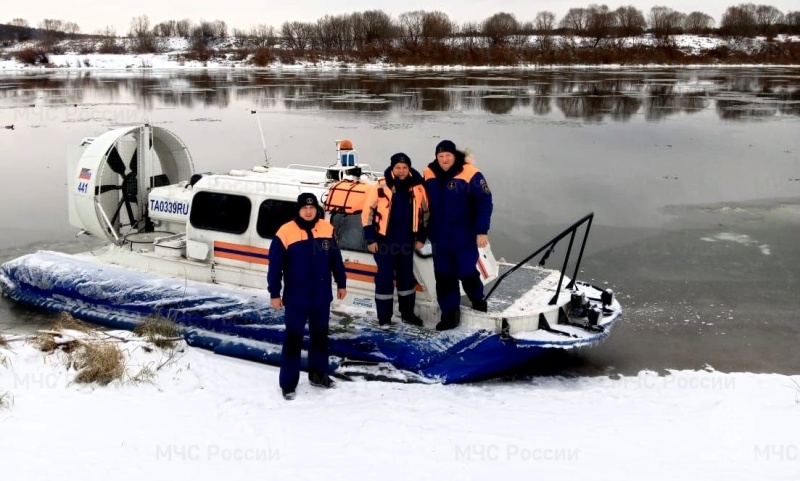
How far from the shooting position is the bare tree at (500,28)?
212 feet

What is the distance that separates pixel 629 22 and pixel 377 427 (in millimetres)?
74848

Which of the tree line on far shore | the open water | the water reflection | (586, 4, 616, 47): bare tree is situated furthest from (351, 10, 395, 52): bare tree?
the open water

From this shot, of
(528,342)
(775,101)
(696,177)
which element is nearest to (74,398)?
(528,342)

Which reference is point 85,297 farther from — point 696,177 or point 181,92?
point 181,92

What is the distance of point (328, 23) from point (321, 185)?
6589 cm

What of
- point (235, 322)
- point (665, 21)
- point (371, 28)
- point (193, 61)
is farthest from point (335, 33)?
point (235, 322)

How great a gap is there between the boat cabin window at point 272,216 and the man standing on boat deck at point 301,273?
1182 millimetres

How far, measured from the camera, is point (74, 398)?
4031mm

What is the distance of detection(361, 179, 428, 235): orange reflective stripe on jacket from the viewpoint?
4.75 m

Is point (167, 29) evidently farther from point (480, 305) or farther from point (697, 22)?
point (480, 305)

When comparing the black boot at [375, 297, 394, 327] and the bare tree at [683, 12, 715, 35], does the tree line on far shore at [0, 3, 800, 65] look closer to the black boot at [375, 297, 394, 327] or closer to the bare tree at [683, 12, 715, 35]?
the bare tree at [683, 12, 715, 35]

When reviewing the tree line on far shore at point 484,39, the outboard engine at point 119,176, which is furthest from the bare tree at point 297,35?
the outboard engine at point 119,176

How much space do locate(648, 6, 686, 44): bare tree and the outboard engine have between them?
6900 centimetres

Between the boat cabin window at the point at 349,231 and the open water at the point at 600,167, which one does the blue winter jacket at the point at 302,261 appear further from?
the open water at the point at 600,167
